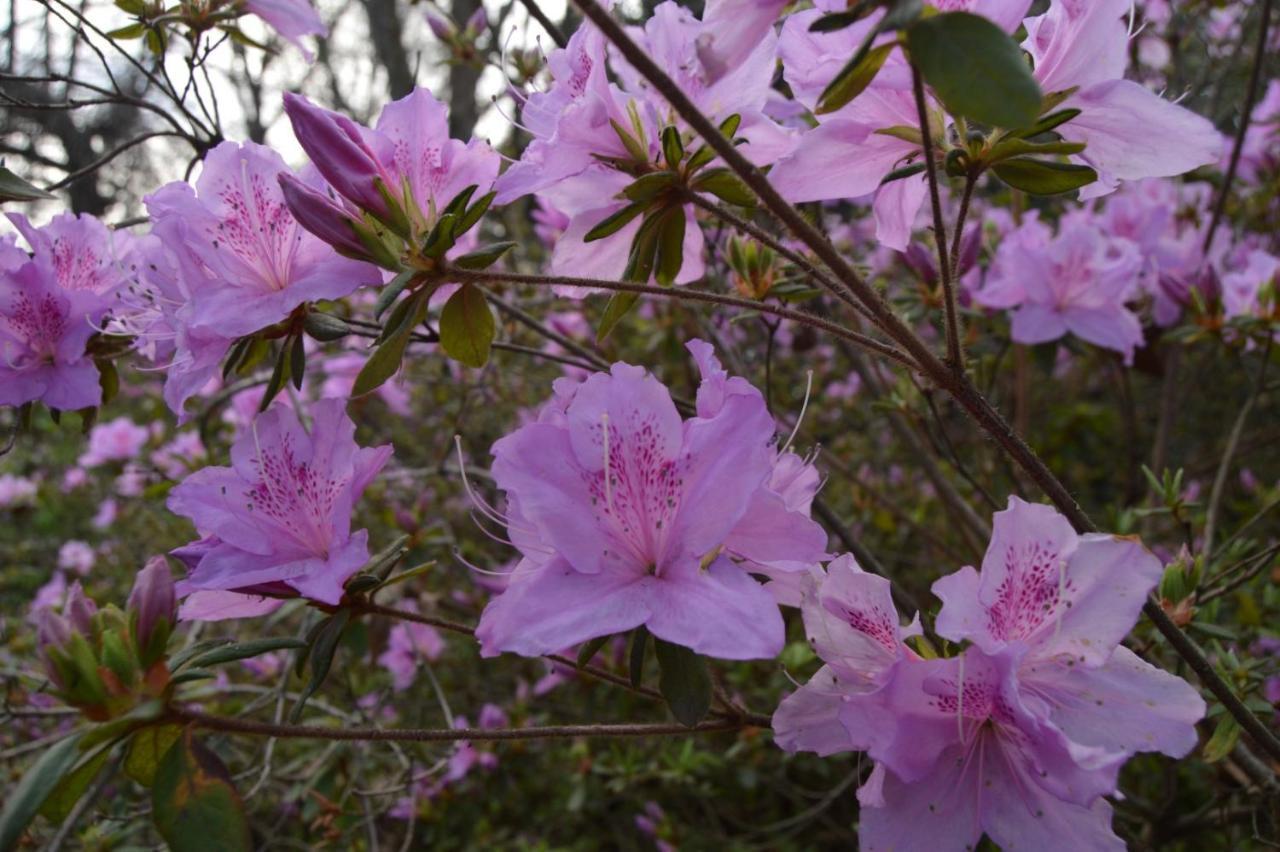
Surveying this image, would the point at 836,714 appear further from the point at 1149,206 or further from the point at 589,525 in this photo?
the point at 1149,206

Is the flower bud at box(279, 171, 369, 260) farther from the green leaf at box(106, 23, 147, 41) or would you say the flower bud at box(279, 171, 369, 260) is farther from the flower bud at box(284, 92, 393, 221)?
the green leaf at box(106, 23, 147, 41)

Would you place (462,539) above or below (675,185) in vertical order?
below

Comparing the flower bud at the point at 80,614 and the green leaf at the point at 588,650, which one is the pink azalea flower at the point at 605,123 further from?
the flower bud at the point at 80,614

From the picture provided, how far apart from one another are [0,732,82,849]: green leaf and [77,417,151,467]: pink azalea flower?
352 centimetres

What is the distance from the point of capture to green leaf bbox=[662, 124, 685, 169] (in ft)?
3.58

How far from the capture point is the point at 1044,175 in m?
1.04

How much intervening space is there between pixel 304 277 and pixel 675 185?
0.45 meters

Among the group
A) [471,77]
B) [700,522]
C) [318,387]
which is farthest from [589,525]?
[471,77]

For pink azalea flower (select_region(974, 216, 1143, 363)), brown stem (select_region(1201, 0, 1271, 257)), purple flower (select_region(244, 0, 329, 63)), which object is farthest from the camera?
pink azalea flower (select_region(974, 216, 1143, 363))

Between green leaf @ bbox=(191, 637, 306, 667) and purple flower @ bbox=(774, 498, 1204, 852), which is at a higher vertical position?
green leaf @ bbox=(191, 637, 306, 667)

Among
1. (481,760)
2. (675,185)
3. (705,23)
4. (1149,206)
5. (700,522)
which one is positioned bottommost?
(481,760)

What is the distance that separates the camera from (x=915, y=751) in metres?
0.95

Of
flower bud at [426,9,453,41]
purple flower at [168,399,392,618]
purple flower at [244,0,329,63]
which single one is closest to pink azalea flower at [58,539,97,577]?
flower bud at [426,9,453,41]

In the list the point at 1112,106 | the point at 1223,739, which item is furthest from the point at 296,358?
the point at 1223,739
